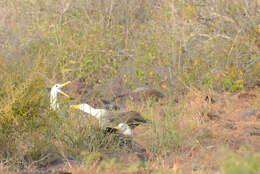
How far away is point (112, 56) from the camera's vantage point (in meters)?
10.9

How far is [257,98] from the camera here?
27.0 ft

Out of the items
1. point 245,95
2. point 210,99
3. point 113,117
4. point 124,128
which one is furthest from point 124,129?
point 245,95

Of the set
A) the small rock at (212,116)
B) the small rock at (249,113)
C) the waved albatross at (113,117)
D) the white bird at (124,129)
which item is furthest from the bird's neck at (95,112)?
the small rock at (249,113)

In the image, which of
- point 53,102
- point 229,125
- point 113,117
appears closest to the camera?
point 113,117

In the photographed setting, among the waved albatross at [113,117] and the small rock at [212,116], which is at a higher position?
the small rock at [212,116]

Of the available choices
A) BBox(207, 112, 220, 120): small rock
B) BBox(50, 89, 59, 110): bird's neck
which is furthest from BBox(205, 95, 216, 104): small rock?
BBox(50, 89, 59, 110): bird's neck

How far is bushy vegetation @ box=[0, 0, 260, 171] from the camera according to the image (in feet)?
16.3

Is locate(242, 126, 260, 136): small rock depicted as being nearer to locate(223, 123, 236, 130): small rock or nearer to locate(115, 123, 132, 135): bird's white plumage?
locate(223, 123, 236, 130): small rock

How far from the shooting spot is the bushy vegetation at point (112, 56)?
496 cm

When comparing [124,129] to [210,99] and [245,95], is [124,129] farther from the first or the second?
[245,95]

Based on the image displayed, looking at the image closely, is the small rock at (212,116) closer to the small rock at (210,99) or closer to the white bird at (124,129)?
the small rock at (210,99)

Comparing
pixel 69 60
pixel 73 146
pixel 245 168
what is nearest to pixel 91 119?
pixel 73 146

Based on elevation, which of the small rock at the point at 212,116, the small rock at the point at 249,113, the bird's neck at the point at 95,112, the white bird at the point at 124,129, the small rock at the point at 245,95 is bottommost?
the white bird at the point at 124,129

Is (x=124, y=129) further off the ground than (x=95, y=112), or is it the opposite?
(x=95, y=112)
